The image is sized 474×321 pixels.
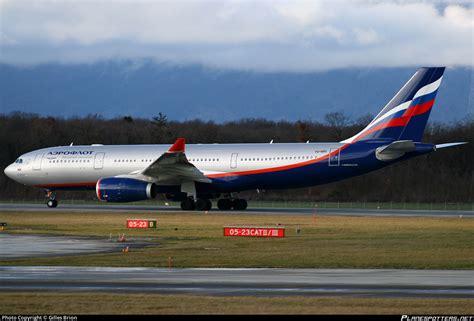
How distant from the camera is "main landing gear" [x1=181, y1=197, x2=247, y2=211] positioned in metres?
57.4

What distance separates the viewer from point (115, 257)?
95.2 ft

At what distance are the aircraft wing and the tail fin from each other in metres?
9.95

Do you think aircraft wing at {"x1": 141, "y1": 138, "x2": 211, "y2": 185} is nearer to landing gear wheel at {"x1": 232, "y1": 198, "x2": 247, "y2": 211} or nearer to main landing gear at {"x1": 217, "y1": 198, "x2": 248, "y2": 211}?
main landing gear at {"x1": 217, "y1": 198, "x2": 248, "y2": 211}

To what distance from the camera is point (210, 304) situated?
18.5 metres

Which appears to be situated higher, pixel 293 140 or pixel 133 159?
pixel 293 140

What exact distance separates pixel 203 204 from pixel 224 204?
2392 millimetres

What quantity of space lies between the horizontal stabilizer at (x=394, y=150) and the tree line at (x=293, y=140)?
84.3 feet

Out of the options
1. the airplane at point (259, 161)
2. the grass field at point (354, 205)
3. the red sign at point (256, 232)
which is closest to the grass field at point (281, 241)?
the red sign at point (256, 232)

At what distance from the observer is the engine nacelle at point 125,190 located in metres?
54.9

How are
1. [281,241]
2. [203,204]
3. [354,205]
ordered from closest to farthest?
1. [281,241]
2. [203,204]
3. [354,205]

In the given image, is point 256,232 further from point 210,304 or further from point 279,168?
point 210,304

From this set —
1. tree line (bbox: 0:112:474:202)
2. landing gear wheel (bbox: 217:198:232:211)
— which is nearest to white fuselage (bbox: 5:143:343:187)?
landing gear wheel (bbox: 217:198:232:211)

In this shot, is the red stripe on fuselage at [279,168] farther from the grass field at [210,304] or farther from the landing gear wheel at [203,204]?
the grass field at [210,304]

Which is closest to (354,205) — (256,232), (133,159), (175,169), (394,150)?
(394,150)
